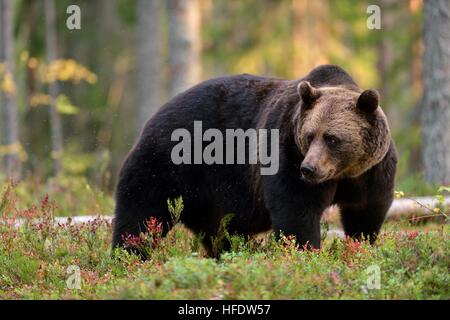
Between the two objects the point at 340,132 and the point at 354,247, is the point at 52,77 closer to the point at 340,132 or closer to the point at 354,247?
the point at 340,132

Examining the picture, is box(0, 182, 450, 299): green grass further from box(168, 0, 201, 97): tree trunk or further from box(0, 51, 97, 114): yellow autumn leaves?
box(168, 0, 201, 97): tree trunk

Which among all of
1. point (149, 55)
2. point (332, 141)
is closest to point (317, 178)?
point (332, 141)

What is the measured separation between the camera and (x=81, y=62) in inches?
851

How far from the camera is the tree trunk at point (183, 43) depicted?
14945 millimetres

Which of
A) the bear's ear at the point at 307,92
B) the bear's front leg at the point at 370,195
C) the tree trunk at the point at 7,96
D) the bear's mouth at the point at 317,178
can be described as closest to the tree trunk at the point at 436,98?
the bear's front leg at the point at 370,195

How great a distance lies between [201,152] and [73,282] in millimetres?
1906

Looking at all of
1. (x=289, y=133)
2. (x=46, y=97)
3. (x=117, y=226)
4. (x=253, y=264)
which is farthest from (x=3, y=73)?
(x=253, y=264)

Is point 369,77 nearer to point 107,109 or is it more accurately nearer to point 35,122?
point 107,109

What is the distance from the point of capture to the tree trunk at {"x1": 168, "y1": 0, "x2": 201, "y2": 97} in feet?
49.0

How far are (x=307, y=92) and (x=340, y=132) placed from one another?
44 cm

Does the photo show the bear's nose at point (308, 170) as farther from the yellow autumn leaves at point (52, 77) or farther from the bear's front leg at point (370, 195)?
the yellow autumn leaves at point (52, 77)

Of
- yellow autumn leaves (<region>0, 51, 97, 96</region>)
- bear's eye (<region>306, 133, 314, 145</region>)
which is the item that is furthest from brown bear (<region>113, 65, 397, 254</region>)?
yellow autumn leaves (<region>0, 51, 97, 96</region>)

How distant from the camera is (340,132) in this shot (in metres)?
6.23

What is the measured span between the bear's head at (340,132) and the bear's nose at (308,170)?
14 mm
